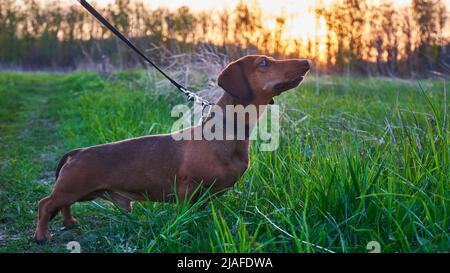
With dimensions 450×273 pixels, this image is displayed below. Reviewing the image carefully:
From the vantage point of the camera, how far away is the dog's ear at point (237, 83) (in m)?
3.38

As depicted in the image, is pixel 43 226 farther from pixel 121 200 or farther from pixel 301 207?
pixel 301 207

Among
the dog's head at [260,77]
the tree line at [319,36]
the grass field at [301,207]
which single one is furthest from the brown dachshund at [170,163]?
the tree line at [319,36]

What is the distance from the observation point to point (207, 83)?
696 cm

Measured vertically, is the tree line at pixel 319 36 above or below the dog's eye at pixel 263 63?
above

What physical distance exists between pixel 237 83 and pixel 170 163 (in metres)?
0.73

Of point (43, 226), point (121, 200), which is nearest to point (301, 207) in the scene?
point (121, 200)

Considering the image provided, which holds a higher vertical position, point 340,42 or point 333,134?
point 340,42

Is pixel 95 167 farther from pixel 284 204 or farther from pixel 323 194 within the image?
pixel 323 194

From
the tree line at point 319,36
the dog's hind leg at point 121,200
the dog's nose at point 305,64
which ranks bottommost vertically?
the dog's hind leg at point 121,200

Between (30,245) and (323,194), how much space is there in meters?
1.91

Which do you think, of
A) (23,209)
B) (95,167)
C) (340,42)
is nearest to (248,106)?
(95,167)

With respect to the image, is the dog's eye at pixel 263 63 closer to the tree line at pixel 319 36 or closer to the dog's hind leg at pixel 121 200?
the dog's hind leg at pixel 121 200

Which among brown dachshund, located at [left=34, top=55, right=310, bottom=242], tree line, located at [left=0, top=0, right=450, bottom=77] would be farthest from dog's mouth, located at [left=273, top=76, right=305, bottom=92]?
tree line, located at [left=0, top=0, right=450, bottom=77]

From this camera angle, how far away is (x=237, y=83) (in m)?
3.41
